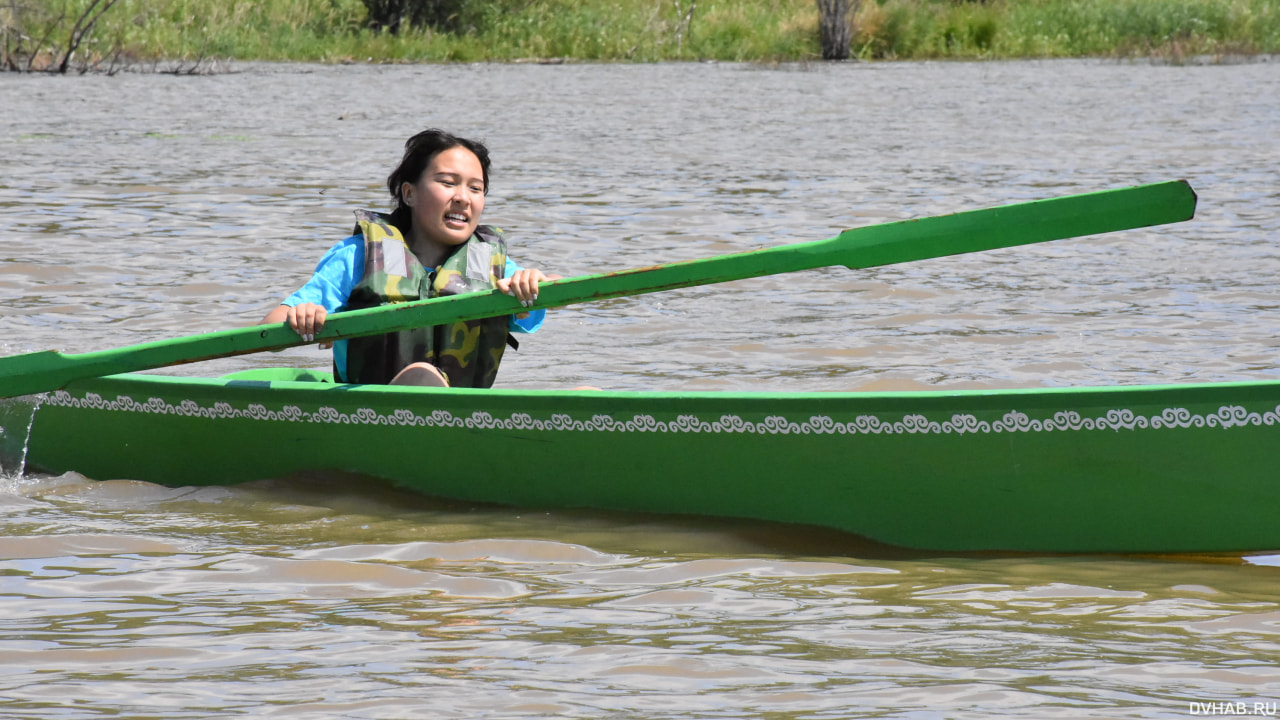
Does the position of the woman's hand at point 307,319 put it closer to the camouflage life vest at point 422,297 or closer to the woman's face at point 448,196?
the camouflage life vest at point 422,297

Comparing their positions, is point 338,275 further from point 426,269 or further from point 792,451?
point 792,451

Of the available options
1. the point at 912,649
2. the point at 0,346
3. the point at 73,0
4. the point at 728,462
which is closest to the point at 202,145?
the point at 0,346

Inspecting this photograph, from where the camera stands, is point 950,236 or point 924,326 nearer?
point 950,236

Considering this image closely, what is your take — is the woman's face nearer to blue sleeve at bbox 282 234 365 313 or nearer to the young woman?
the young woman

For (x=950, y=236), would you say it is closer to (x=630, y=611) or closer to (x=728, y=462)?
(x=728, y=462)

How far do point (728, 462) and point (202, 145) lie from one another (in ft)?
33.5

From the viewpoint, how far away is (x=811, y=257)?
371cm

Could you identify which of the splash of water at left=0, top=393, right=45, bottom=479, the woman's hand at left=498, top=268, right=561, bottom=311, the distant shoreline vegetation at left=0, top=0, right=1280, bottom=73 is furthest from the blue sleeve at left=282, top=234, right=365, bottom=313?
the distant shoreline vegetation at left=0, top=0, right=1280, bottom=73

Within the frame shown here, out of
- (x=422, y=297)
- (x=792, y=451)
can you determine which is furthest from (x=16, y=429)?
(x=792, y=451)

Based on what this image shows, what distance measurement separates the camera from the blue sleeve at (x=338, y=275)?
4.07m

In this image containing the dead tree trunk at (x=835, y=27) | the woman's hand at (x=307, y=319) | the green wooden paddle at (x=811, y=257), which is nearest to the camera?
the green wooden paddle at (x=811, y=257)

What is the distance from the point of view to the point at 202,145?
13.1 m

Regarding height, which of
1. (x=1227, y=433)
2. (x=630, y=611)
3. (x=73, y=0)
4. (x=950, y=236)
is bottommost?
(x=630, y=611)

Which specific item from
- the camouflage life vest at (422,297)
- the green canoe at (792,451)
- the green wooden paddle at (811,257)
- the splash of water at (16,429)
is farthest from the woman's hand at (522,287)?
the splash of water at (16,429)
